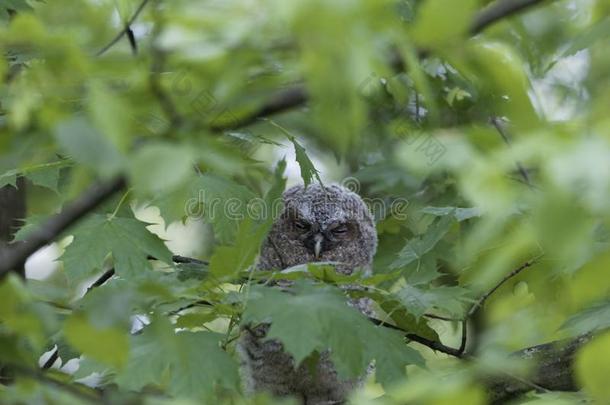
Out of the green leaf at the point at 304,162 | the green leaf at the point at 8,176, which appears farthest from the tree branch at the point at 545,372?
the green leaf at the point at 8,176

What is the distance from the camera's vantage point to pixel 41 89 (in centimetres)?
180

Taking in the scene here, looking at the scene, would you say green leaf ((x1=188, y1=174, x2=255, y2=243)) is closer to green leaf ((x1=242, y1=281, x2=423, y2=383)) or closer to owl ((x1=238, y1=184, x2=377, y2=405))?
green leaf ((x1=242, y1=281, x2=423, y2=383))

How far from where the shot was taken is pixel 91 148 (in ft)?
5.03

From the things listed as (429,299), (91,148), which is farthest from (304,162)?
(91,148)

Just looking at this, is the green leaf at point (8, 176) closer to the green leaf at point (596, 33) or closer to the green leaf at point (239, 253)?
the green leaf at point (239, 253)

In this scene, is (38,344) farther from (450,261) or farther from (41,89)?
(450,261)

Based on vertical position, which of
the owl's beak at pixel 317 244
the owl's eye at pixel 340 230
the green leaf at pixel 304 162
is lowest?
the owl's beak at pixel 317 244

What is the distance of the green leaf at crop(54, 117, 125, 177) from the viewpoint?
1514mm

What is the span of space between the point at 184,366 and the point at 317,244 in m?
3.29

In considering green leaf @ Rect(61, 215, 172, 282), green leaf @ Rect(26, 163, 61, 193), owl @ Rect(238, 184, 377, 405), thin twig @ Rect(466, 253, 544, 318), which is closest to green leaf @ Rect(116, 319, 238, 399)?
green leaf @ Rect(61, 215, 172, 282)

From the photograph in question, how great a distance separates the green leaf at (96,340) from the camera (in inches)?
69.7

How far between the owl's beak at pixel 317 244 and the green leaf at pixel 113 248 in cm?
236

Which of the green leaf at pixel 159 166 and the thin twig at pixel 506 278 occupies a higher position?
the green leaf at pixel 159 166

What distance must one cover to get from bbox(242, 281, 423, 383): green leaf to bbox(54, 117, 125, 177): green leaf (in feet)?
4.15
